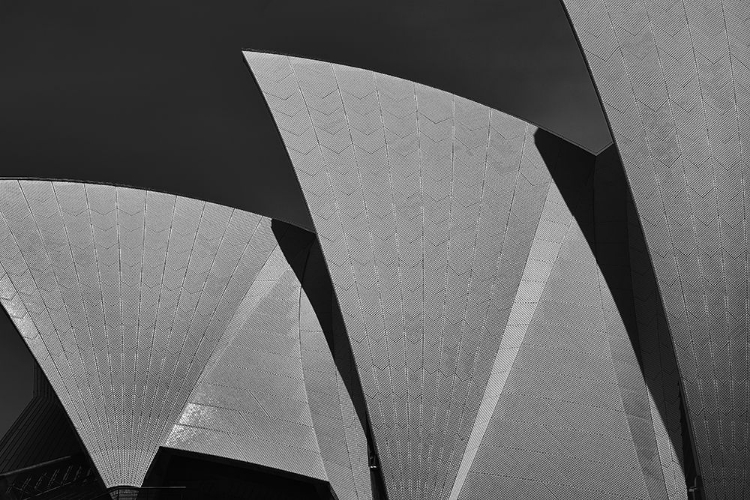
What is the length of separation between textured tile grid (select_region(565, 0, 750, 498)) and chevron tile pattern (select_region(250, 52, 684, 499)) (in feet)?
6.20

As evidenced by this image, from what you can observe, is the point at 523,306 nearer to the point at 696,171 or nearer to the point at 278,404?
the point at 696,171

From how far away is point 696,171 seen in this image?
21.5 meters

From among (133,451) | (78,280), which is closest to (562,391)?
(133,451)

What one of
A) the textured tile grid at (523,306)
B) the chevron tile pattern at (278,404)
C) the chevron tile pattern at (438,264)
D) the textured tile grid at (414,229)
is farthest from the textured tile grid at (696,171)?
the chevron tile pattern at (278,404)

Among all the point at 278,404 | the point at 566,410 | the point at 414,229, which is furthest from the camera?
the point at 278,404

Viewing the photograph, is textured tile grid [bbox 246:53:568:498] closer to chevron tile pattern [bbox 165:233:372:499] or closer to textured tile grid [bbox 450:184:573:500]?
textured tile grid [bbox 450:184:573:500]

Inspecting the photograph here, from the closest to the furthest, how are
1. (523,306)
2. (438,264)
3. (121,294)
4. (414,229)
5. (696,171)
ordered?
(696,171) < (523,306) < (438,264) < (414,229) < (121,294)

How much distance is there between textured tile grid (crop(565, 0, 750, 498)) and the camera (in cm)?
2116

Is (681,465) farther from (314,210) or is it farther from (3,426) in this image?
(3,426)

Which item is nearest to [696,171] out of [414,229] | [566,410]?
[566,410]

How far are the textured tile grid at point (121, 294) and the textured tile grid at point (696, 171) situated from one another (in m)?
12.9

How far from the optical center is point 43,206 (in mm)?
27688

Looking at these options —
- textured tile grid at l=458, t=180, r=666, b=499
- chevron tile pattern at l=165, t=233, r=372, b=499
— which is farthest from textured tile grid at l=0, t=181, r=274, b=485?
textured tile grid at l=458, t=180, r=666, b=499

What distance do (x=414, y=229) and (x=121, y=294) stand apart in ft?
30.8
